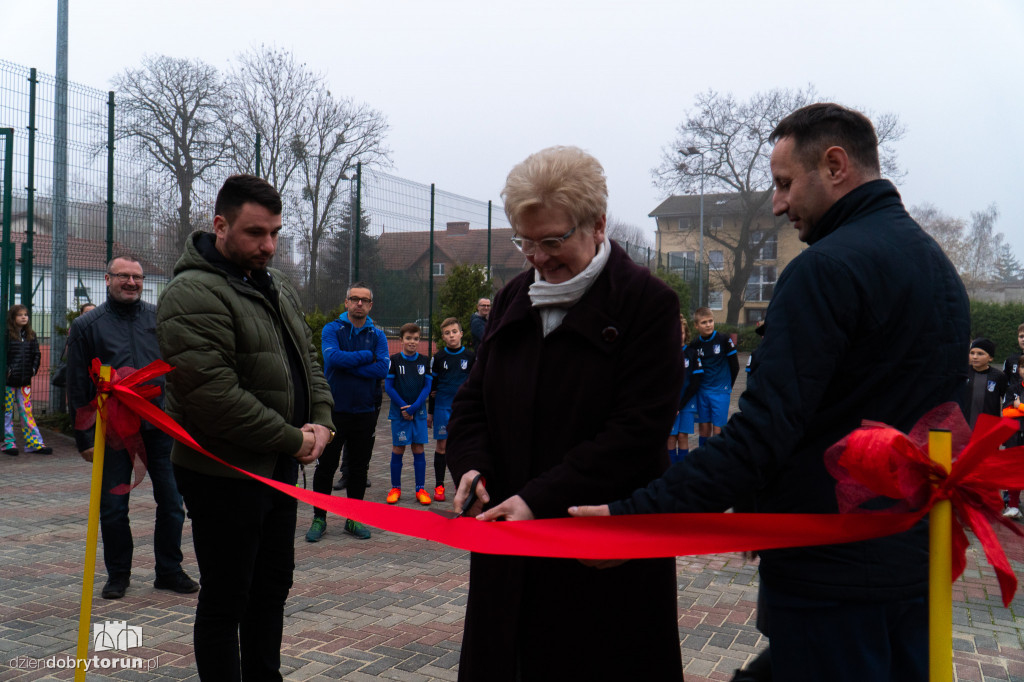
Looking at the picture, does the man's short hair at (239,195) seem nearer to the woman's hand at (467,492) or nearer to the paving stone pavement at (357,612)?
the woman's hand at (467,492)

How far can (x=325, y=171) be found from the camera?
16.4 m

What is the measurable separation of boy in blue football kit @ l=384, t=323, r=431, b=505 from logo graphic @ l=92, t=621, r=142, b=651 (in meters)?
4.30

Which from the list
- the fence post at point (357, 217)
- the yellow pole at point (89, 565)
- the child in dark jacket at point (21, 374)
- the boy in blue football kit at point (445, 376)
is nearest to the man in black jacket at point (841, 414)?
the yellow pole at point (89, 565)

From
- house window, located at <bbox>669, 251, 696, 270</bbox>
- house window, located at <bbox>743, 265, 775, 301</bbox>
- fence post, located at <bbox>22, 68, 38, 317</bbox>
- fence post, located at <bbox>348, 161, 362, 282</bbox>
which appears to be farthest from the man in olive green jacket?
house window, located at <bbox>743, 265, 775, 301</bbox>

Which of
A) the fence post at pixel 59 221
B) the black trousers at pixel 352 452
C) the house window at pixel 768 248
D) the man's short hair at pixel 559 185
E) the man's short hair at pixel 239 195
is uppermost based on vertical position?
the house window at pixel 768 248

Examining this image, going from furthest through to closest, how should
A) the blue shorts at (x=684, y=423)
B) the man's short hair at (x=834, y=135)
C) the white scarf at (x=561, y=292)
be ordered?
the blue shorts at (x=684, y=423), the white scarf at (x=561, y=292), the man's short hair at (x=834, y=135)

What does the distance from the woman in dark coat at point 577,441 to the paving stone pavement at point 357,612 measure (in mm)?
1839

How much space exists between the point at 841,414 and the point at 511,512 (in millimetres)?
931

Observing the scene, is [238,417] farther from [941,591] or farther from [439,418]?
[439,418]

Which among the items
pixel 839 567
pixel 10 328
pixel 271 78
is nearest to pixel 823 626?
pixel 839 567

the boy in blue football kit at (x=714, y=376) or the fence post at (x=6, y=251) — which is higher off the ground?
the fence post at (x=6, y=251)

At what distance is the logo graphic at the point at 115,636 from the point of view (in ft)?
14.2

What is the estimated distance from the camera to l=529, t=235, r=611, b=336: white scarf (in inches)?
97.3

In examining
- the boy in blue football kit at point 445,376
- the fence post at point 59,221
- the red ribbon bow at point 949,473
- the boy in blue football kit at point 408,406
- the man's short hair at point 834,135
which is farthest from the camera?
the fence post at point 59,221
